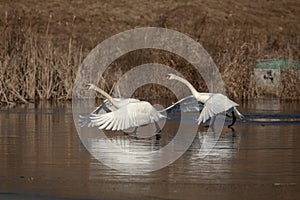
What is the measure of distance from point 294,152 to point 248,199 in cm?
484

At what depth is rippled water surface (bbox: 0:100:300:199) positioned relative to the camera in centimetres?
1045

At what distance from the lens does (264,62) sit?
34812mm

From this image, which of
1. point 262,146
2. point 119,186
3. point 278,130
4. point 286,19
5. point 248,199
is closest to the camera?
point 248,199

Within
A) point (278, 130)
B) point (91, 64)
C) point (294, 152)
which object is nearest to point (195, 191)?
point (294, 152)

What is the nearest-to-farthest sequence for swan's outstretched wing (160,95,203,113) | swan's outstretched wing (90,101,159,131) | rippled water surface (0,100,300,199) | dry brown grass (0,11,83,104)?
rippled water surface (0,100,300,199) < swan's outstretched wing (90,101,159,131) < swan's outstretched wing (160,95,203,113) < dry brown grass (0,11,83,104)

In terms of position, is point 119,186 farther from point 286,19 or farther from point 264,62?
point 286,19

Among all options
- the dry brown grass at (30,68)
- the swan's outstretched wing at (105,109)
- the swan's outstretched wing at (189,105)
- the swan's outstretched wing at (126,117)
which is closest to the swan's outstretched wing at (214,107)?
the swan's outstretched wing at (126,117)

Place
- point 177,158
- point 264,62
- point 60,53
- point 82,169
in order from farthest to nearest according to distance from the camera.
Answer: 1. point 264,62
2. point 60,53
3. point 177,158
4. point 82,169

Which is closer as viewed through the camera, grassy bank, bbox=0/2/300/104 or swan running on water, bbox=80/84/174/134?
swan running on water, bbox=80/84/174/134

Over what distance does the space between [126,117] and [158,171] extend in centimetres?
552

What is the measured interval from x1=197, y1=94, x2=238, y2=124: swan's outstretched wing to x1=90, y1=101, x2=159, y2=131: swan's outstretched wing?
1.20 metres

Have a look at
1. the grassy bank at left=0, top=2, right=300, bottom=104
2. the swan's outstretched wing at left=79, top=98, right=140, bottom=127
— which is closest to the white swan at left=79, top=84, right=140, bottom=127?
the swan's outstretched wing at left=79, top=98, right=140, bottom=127

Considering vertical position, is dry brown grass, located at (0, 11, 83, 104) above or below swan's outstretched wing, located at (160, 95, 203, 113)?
above

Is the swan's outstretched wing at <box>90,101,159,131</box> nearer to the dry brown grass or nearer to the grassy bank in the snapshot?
the grassy bank
